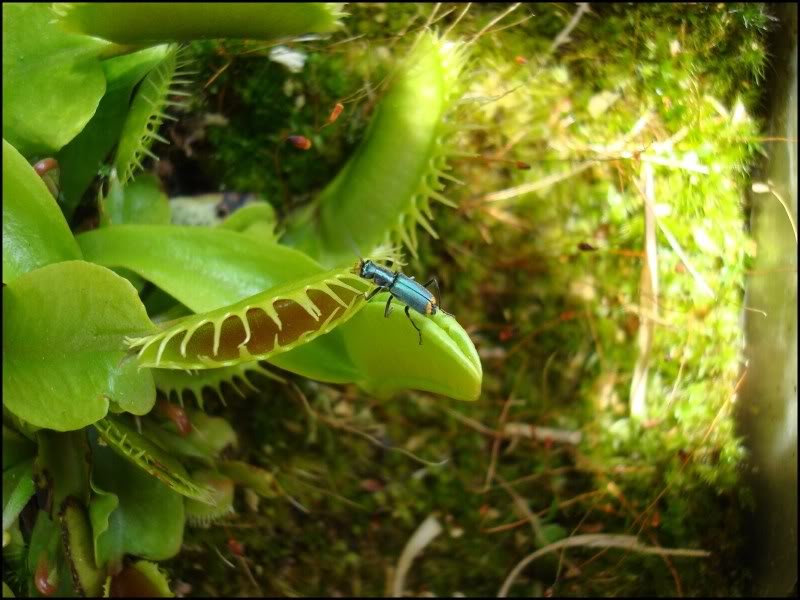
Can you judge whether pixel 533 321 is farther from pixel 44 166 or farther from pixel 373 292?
pixel 44 166

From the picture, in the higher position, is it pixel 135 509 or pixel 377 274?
pixel 377 274

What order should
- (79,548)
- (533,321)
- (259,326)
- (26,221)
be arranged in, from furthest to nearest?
(533,321) < (79,548) < (26,221) < (259,326)

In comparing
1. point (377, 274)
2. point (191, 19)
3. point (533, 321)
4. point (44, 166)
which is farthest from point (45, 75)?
point (533, 321)

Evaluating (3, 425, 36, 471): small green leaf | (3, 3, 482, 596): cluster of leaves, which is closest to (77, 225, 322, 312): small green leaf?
(3, 3, 482, 596): cluster of leaves

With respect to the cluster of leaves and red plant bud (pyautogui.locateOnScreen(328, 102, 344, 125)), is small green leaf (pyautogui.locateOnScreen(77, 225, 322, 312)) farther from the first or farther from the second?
red plant bud (pyautogui.locateOnScreen(328, 102, 344, 125))

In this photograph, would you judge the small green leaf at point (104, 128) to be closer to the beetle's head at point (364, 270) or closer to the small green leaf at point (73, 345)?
the small green leaf at point (73, 345)
